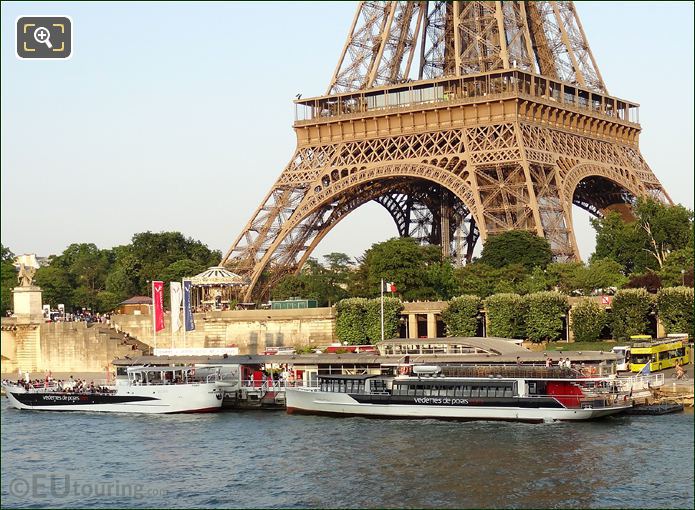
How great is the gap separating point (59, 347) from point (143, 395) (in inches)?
862

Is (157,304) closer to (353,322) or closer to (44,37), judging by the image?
(353,322)

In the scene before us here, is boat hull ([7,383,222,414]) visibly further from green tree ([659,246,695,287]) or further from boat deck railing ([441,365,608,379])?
green tree ([659,246,695,287])

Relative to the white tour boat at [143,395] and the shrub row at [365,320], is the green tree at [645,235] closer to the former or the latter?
the shrub row at [365,320]

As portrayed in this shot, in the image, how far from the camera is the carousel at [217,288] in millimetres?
80938

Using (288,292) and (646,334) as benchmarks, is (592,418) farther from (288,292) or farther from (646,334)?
(288,292)

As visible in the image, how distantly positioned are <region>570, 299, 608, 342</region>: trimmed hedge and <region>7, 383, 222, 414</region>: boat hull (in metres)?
22.2

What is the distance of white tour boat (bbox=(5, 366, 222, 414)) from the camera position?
60.4 meters

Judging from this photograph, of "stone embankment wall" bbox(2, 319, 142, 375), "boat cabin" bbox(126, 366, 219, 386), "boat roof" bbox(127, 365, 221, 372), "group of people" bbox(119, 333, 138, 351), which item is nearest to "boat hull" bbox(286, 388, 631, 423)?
"boat cabin" bbox(126, 366, 219, 386)

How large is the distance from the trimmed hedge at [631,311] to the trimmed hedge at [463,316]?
8.42m

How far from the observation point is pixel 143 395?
61000 millimetres

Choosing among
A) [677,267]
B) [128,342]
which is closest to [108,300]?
[128,342]

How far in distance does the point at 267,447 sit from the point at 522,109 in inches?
1529

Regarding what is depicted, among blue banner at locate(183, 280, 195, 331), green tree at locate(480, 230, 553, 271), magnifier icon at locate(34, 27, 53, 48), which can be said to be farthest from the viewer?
green tree at locate(480, 230, 553, 271)

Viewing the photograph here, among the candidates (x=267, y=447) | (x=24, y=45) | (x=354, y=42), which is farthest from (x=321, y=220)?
(x=24, y=45)
